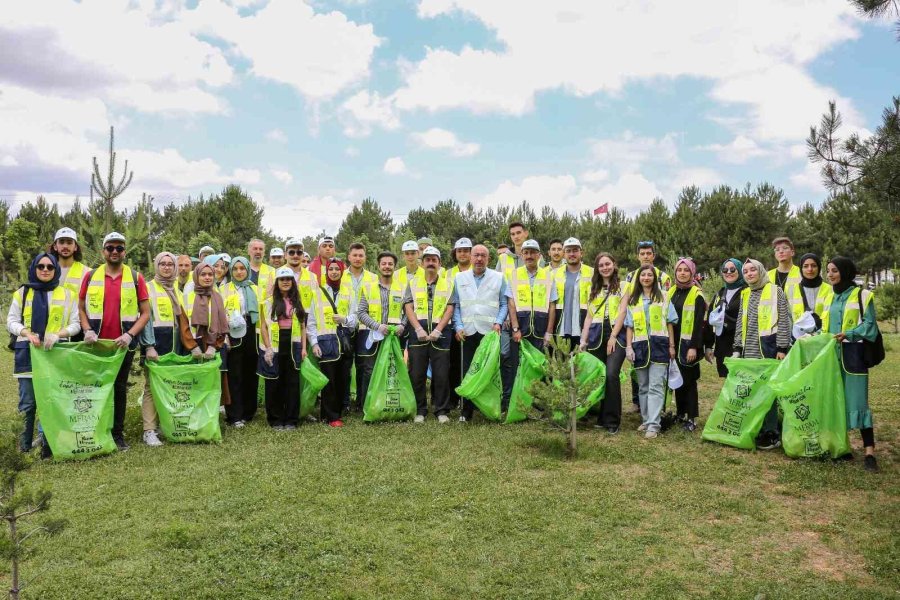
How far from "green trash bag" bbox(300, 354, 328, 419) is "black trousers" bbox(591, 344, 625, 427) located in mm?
3049

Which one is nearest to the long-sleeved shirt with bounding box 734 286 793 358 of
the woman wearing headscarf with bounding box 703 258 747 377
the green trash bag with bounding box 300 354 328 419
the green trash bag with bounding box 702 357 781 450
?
the woman wearing headscarf with bounding box 703 258 747 377

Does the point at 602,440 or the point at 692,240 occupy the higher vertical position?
the point at 692,240

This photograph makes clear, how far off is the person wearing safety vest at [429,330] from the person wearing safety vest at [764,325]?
3.10 metres

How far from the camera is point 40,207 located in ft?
124

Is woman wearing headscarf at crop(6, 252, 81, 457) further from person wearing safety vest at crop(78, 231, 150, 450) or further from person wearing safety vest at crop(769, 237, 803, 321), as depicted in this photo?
person wearing safety vest at crop(769, 237, 803, 321)

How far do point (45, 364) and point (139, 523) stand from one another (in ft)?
7.29

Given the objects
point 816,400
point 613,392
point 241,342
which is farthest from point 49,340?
point 816,400

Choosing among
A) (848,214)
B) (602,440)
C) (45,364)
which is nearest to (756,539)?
(602,440)

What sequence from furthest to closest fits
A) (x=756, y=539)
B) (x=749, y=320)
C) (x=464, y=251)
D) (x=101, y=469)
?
(x=464, y=251), (x=749, y=320), (x=101, y=469), (x=756, y=539)

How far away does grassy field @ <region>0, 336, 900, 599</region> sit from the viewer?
373 cm

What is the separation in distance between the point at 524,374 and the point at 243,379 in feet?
10.5

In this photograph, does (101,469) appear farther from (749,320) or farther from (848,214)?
(848,214)

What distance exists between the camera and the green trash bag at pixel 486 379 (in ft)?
23.4

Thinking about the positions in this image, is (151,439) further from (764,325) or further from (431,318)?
(764,325)
